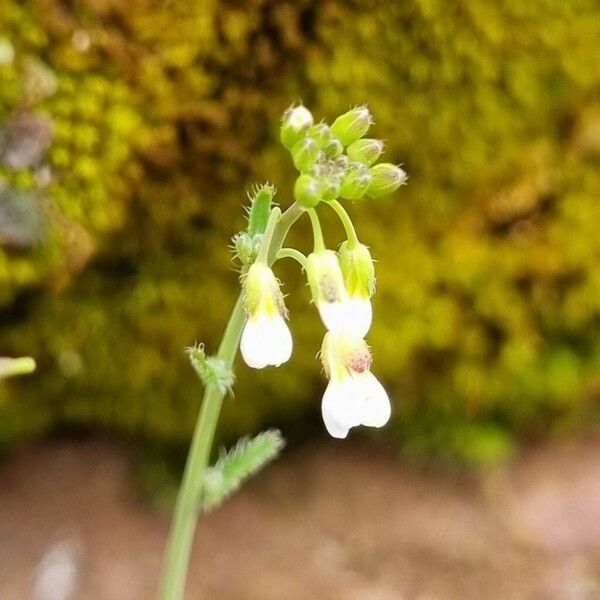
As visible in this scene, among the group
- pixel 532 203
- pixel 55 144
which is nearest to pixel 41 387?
pixel 55 144

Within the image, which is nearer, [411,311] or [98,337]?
[98,337]

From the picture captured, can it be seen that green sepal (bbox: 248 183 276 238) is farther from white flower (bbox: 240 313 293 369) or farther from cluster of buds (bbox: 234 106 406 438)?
white flower (bbox: 240 313 293 369)

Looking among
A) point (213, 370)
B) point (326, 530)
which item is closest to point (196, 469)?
point (213, 370)

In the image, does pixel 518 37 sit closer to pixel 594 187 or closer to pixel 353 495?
pixel 594 187

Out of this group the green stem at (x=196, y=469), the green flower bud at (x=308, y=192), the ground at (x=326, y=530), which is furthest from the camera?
the ground at (x=326, y=530)

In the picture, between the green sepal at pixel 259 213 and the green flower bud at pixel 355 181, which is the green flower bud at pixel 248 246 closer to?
the green sepal at pixel 259 213

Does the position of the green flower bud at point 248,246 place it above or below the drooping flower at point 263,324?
above

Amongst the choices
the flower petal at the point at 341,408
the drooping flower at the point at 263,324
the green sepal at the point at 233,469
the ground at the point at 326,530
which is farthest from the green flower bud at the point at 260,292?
the ground at the point at 326,530
